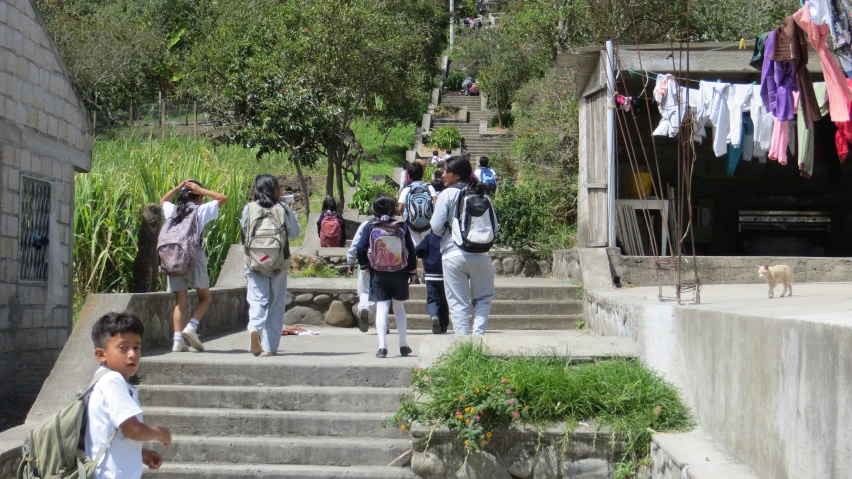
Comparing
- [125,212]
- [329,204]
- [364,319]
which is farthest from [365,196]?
[364,319]

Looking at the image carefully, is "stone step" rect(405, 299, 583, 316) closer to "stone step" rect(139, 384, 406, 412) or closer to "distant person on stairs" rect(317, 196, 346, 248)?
"distant person on stairs" rect(317, 196, 346, 248)

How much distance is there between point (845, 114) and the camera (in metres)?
8.42

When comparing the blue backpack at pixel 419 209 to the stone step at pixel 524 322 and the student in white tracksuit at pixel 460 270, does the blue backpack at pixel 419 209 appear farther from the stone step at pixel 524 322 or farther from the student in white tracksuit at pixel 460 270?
the stone step at pixel 524 322

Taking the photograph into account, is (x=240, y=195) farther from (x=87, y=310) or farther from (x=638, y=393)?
(x=638, y=393)

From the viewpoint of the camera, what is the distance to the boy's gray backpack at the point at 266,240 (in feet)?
25.0

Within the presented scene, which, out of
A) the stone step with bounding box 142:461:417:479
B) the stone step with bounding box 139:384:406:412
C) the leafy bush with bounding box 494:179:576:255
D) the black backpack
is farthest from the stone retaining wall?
Result: the leafy bush with bounding box 494:179:576:255

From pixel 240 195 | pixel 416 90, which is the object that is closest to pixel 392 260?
pixel 240 195

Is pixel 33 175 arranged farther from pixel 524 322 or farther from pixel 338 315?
pixel 524 322

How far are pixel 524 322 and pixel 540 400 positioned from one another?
486 cm

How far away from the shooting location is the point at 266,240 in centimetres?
766

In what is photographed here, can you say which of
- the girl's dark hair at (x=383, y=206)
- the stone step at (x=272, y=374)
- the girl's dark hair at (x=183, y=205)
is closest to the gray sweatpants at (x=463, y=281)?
the girl's dark hair at (x=383, y=206)

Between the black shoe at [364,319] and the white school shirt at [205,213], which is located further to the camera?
the black shoe at [364,319]

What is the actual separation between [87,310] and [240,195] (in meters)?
6.96

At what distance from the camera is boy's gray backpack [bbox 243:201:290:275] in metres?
7.63
